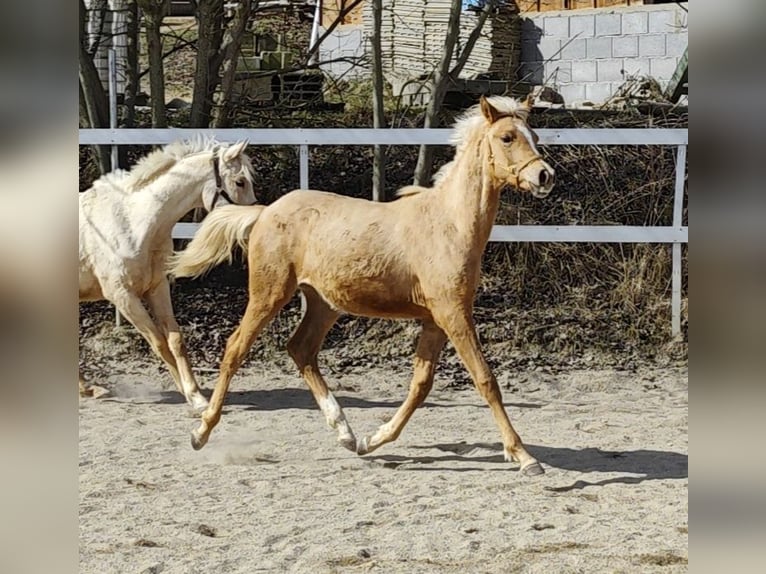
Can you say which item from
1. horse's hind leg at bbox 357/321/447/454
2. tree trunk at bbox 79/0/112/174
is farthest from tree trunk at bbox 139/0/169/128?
horse's hind leg at bbox 357/321/447/454

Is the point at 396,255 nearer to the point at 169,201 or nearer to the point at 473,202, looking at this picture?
the point at 473,202

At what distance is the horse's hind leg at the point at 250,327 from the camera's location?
5145mm

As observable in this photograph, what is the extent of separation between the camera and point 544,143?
768cm

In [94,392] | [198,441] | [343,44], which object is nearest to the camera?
[198,441]

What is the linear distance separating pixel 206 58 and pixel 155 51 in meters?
0.44

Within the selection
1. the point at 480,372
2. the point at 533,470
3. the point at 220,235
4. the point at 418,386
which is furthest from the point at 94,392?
the point at 533,470

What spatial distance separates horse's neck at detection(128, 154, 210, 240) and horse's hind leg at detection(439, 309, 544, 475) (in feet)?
6.73

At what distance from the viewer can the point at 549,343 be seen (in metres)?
8.00

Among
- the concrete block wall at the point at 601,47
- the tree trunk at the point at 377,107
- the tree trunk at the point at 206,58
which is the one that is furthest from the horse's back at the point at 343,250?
the concrete block wall at the point at 601,47

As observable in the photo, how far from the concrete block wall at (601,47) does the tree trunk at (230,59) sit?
3350 mm

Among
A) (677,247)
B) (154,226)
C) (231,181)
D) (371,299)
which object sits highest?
(231,181)

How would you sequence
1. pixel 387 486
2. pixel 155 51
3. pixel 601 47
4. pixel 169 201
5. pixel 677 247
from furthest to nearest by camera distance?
pixel 601 47 < pixel 155 51 < pixel 677 247 < pixel 169 201 < pixel 387 486
